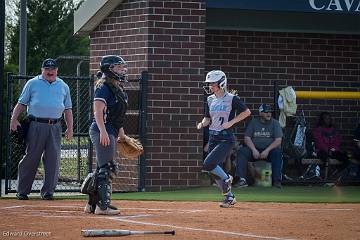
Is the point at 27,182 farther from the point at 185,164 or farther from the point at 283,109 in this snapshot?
the point at 283,109

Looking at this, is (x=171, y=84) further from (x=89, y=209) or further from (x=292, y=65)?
(x=89, y=209)

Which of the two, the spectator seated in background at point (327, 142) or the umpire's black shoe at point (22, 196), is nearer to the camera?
the umpire's black shoe at point (22, 196)

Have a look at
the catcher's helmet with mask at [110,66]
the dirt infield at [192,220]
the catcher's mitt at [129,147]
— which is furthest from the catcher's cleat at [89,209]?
the catcher's helmet with mask at [110,66]

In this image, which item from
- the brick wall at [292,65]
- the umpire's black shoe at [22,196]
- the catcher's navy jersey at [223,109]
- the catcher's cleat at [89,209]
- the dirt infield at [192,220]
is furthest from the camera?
the brick wall at [292,65]

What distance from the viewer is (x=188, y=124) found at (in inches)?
769

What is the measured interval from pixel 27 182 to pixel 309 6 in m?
6.38

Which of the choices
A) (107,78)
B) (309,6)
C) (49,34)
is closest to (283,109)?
(309,6)

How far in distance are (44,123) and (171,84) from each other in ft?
11.4

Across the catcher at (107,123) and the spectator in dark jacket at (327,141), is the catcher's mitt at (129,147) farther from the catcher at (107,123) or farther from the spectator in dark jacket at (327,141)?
the spectator in dark jacket at (327,141)

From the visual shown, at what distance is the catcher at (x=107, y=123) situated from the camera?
1347 cm

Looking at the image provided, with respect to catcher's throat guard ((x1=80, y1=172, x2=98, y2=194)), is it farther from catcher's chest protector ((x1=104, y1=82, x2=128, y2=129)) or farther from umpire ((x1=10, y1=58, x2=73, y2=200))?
umpire ((x1=10, y1=58, x2=73, y2=200))

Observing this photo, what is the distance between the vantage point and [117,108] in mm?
13586

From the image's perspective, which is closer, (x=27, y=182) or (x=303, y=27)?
(x=27, y=182)

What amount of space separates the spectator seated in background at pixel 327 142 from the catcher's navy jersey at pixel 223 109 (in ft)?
19.1
